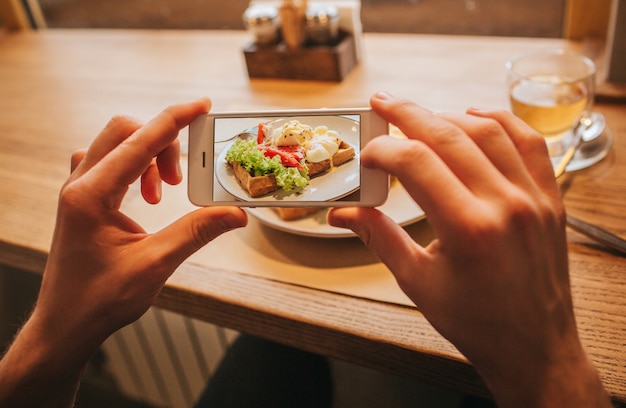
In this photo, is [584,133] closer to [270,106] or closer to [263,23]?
[270,106]

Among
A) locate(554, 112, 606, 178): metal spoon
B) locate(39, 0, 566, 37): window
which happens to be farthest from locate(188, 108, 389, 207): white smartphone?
locate(39, 0, 566, 37): window

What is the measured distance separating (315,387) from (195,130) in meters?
0.53

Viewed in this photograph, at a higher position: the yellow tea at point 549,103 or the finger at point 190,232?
the finger at point 190,232

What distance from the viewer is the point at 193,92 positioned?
4.86 feet

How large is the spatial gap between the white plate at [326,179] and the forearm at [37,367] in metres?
0.28

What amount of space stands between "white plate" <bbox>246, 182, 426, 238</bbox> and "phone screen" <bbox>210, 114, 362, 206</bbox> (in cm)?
14

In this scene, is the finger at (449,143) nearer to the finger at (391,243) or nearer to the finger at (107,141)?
the finger at (391,243)

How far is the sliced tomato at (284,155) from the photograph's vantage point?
761 mm

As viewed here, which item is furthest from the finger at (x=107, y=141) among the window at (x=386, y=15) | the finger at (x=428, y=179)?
the window at (x=386, y=15)

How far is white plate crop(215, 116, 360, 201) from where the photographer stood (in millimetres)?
696

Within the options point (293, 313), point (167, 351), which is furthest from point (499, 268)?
point (167, 351)

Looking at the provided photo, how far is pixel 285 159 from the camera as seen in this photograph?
2.54 ft

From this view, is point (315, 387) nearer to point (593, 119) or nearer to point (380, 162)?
point (380, 162)

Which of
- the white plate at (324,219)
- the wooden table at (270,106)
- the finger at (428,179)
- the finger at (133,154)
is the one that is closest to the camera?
the finger at (428,179)
